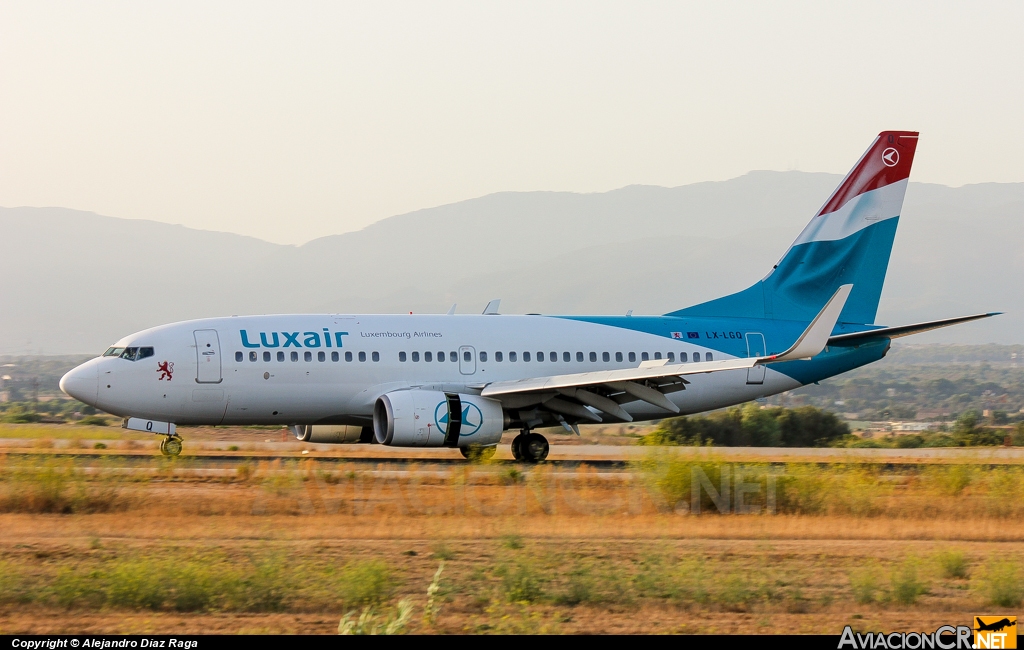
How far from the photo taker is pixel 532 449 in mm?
26781

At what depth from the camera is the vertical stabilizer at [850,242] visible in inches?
1209

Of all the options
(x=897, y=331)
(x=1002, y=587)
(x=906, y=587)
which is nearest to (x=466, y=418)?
(x=897, y=331)

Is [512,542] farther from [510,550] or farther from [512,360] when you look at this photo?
[512,360]

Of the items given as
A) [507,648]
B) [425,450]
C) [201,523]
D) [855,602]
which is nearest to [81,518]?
[201,523]

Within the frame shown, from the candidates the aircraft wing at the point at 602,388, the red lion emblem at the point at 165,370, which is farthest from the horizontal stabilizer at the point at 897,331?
the red lion emblem at the point at 165,370

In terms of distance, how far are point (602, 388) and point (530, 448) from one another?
2.21 metres

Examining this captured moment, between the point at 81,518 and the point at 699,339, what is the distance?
54.8 ft

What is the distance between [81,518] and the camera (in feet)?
53.8

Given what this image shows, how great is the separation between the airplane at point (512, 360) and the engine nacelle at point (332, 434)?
3cm

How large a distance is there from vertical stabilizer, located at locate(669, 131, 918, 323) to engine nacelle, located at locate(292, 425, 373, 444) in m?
8.76

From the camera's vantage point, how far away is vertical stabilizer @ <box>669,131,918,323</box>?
30.7 m

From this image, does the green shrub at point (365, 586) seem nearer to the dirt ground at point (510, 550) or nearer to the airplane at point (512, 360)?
the dirt ground at point (510, 550)

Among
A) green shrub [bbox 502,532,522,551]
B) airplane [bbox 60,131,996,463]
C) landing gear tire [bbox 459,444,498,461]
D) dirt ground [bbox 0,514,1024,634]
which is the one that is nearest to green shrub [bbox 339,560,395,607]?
dirt ground [bbox 0,514,1024,634]

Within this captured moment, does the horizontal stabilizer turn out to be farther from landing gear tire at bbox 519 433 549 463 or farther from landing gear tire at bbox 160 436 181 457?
landing gear tire at bbox 160 436 181 457
